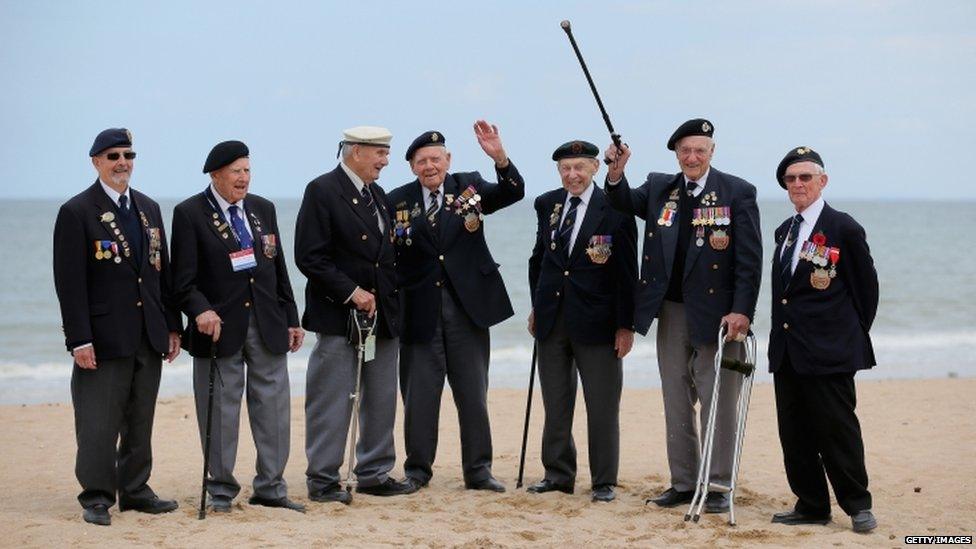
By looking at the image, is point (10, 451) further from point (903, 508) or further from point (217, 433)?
point (903, 508)

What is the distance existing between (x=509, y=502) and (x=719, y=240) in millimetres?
1835

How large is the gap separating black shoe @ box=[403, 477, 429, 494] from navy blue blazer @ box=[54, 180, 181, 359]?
1.67 m

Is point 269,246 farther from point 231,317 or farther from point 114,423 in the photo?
point 114,423

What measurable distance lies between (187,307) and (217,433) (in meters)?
0.67

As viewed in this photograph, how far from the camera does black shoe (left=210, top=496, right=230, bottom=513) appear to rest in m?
6.95

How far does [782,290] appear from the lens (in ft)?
22.0

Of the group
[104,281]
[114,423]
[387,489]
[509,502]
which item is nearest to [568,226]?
[509,502]

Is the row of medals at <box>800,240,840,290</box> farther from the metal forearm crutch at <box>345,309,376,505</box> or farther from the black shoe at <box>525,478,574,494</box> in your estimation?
the metal forearm crutch at <box>345,309,376,505</box>

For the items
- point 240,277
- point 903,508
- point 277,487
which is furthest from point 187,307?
point 903,508

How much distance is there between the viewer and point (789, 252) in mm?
6691

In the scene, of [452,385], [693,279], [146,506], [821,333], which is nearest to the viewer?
[821,333]

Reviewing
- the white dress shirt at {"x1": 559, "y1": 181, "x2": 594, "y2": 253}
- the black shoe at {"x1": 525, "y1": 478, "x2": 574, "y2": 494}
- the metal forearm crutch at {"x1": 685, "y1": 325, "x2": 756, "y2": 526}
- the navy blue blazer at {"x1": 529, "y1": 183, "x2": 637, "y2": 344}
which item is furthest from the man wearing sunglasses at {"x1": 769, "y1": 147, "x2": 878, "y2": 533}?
the black shoe at {"x1": 525, "y1": 478, "x2": 574, "y2": 494}

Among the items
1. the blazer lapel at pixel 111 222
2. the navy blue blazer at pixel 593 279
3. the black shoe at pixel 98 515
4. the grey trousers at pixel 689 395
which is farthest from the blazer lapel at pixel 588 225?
the black shoe at pixel 98 515

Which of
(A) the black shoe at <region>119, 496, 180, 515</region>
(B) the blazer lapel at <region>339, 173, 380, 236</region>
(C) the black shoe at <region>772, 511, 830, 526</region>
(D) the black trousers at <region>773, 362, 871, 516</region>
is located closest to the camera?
(D) the black trousers at <region>773, 362, 871, 516</region>
